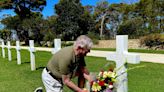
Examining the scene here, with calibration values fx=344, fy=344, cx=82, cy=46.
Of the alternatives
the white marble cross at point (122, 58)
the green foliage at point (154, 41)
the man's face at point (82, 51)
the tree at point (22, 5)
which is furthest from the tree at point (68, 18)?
the man's face at point (82, 51)

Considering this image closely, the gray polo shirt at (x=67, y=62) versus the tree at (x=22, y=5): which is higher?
the tree at (x=22, y=5)

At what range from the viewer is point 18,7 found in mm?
53750

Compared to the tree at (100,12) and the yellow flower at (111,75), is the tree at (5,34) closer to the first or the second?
the tree at (100,12)

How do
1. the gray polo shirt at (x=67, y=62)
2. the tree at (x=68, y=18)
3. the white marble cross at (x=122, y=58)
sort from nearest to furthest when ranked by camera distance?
the gray polo shirt at (x=67, y=62) < the white marble cross at (x=122, y=58) < the tree at (x=68, y=18)

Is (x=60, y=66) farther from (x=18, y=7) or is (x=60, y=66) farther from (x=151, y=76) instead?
(x=18, y=7)

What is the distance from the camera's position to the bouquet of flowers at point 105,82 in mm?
4066

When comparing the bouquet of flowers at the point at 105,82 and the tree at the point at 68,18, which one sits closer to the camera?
the bouquet of flowers at the point at 105,82

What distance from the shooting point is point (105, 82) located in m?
4.11

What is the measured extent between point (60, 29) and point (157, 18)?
12.4 m

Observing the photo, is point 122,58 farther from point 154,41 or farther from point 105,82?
point 154,41

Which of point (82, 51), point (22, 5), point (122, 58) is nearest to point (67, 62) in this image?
point (82, 51)

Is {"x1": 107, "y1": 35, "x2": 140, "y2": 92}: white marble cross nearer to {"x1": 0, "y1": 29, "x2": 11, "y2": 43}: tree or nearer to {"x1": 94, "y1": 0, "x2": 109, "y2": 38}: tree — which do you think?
{"x1": 0, "y1": 29, "x2": 11, "y2": 43}: tree

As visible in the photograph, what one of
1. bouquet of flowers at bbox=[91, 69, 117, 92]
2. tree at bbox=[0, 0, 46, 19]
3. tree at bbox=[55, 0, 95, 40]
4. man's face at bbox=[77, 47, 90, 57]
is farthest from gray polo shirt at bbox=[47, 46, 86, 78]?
tree at bbox=[0, 0, 46, 19]

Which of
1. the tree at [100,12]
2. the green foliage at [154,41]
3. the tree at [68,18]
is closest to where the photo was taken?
the green foliage at [154,41]
